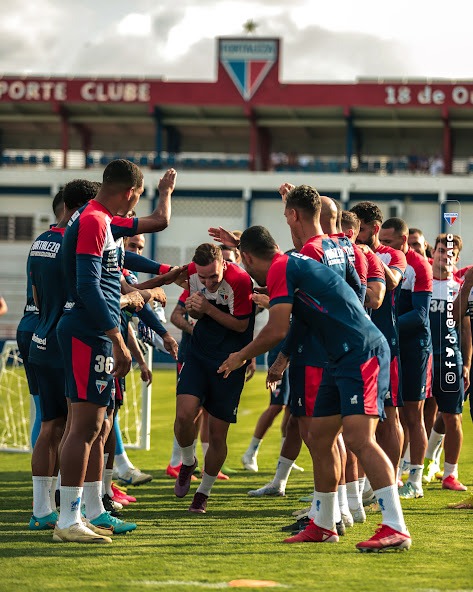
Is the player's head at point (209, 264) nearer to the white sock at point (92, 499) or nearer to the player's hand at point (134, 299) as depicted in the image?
the player's hand at point (134, 299)

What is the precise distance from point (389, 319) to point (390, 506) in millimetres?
2340

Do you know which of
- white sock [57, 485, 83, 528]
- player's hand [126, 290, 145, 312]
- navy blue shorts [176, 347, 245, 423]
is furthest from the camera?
navy blue shorts [176, 347, 245, 423]

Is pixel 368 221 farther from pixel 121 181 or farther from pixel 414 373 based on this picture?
pixel 121 181

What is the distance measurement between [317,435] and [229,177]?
36.7 meters

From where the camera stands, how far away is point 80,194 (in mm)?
6977

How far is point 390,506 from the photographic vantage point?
5.92 meters

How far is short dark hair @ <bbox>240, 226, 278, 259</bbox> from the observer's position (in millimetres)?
6539

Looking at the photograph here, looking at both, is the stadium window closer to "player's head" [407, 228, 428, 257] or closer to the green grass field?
"player's head" [407, 228, 428, 257]

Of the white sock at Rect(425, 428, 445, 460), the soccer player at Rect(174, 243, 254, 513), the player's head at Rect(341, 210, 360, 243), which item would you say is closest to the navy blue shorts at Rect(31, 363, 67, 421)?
the soccer player at Rect(174, 243, 254, 513)

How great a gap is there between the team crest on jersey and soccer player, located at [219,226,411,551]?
801 mm

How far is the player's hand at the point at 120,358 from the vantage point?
618 cm

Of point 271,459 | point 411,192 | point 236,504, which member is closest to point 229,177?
point 411,192

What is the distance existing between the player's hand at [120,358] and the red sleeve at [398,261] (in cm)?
262

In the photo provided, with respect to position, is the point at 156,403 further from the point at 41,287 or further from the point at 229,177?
the point at 229,177
